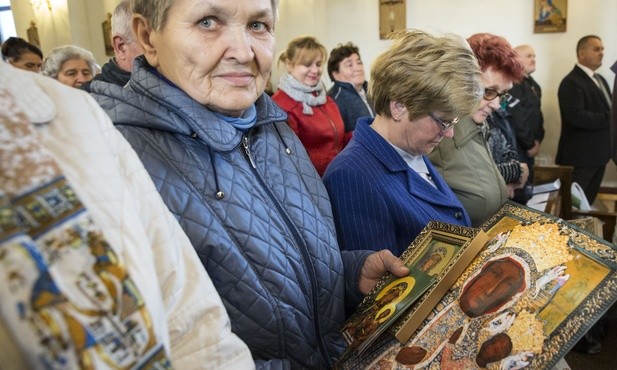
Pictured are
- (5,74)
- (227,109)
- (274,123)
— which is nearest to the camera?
(5,74)

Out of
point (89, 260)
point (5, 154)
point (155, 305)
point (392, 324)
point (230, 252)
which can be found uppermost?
point (5, 154)

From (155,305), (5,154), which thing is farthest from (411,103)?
(5,154)

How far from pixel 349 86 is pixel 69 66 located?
8.40 feet

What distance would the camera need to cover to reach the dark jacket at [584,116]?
673 cm

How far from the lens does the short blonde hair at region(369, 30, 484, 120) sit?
6.91 feet

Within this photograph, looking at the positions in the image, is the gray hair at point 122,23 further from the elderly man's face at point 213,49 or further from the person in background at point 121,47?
the elderly man's face at point 213,49

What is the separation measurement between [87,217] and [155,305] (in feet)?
0.56

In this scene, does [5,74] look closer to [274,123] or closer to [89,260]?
[89,260]

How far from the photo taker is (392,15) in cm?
858

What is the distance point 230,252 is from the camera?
4.05ft

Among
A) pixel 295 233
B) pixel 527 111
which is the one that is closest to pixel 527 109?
pixel 527 111

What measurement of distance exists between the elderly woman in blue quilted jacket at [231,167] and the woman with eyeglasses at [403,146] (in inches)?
18.0

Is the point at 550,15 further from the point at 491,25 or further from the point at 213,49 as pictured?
the point at 213,49

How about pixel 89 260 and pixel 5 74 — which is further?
pixel 5 74
